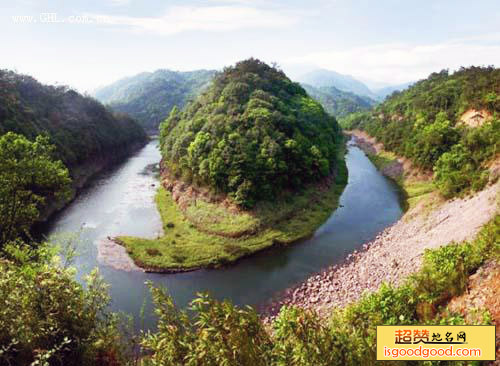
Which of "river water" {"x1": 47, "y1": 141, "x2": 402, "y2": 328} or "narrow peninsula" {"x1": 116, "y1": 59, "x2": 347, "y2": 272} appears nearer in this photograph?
"river water" {"x1": 47, "y1": 141, "x2": 402, "y2": 328}

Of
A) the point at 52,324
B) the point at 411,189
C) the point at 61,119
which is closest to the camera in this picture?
the point at 52,324

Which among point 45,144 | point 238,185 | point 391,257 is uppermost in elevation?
point 45,144

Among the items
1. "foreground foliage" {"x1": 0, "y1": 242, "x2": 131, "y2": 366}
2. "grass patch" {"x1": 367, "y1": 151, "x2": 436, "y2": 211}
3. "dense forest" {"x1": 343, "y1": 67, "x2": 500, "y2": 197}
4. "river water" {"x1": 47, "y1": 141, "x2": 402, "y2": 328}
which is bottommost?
"river water" {"x1": 47, "y1": 141, "x2": 402, "y2": 328}

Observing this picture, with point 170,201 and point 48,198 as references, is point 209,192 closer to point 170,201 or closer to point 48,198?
point 170,201

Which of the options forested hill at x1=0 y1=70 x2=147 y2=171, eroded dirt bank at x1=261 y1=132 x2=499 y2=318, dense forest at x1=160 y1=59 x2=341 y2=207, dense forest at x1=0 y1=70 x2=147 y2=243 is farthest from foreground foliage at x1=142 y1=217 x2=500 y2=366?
forested hill at x1=0 y1=70 x2=147 y2=171

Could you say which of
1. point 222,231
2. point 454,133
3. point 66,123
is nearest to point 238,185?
point 222,231

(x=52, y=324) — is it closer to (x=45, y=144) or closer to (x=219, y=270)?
(x=219, y=270)

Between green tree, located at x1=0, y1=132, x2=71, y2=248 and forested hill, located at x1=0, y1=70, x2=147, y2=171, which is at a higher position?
forested hill, located at x1=0, y1=70, x2=147, y2=171

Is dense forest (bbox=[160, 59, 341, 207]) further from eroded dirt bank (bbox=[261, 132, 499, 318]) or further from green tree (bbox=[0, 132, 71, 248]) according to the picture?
green tree (bbox=[0, 132, 71, 248])
